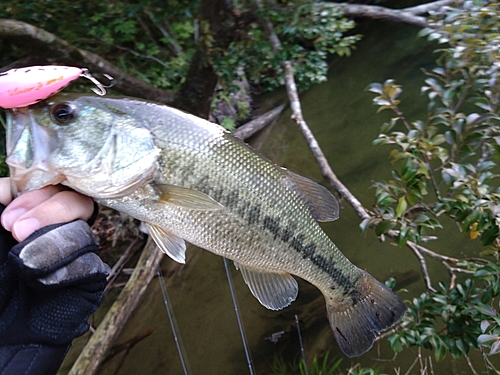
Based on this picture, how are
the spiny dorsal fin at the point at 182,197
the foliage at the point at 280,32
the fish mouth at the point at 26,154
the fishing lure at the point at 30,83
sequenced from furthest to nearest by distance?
the foliage at the point at 280,32 → the spiny dorsal fin at the point at 182,197 → the fish mouth at the point at 26,154 → the fishing lure at the point at 30,83

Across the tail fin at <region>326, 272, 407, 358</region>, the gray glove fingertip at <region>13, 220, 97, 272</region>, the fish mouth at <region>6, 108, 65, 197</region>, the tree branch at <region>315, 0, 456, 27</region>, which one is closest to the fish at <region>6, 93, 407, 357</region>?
the fish mouth at <region>6, 108, 65, 197</region>

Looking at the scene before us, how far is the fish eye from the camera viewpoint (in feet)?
4.21

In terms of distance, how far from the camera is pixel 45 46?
3469mm

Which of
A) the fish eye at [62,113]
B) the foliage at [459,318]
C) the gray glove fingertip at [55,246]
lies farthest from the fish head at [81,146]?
the foliage at [459,318]

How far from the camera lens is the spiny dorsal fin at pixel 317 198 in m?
1.69

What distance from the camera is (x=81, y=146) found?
4.29 ft

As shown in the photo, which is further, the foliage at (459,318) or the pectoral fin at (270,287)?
the foliage at (459,318)

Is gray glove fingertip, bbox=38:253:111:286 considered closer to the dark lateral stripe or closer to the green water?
the dark lateral stripe

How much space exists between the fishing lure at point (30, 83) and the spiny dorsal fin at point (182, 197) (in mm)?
443

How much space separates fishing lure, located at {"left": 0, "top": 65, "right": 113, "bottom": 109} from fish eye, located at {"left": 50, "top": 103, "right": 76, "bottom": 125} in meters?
0.08

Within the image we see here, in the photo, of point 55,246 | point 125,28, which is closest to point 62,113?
point 55,246

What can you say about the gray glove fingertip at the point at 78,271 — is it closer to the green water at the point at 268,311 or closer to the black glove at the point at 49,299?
the black glove at the point at 49,299

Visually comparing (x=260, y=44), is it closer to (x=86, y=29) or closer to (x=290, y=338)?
(x=86, y=29)

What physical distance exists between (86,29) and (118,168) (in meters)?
3.79
